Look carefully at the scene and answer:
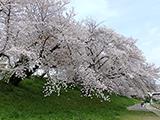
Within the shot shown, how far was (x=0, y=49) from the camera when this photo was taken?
25172 millimetres

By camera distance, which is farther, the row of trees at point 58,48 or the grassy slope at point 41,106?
the row of trees at point 58,48

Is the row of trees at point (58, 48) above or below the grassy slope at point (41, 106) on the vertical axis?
above

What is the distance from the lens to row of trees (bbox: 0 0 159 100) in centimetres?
2545

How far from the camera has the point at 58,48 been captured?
93.0 ft

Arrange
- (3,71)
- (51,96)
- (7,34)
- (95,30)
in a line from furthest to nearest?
(95,30) < (51,96) < (3,71) < (7,34)

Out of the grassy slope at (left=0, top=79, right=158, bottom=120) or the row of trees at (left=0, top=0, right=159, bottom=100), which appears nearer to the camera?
the grassy slope at (left=0, top=79, right=158, bottom=120)

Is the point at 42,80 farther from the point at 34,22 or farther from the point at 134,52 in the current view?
the point at 34,22

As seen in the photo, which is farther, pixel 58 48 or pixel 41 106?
pixel 58 48

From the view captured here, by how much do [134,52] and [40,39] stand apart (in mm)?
10114

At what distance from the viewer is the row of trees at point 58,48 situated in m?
25.5

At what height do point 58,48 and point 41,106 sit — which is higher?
point 58,48

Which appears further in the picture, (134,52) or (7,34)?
(134,52)

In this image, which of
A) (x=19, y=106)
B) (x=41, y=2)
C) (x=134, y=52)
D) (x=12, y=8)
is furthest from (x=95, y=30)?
(x=19, y=106)

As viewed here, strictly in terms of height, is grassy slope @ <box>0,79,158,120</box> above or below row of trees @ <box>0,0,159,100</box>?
below
